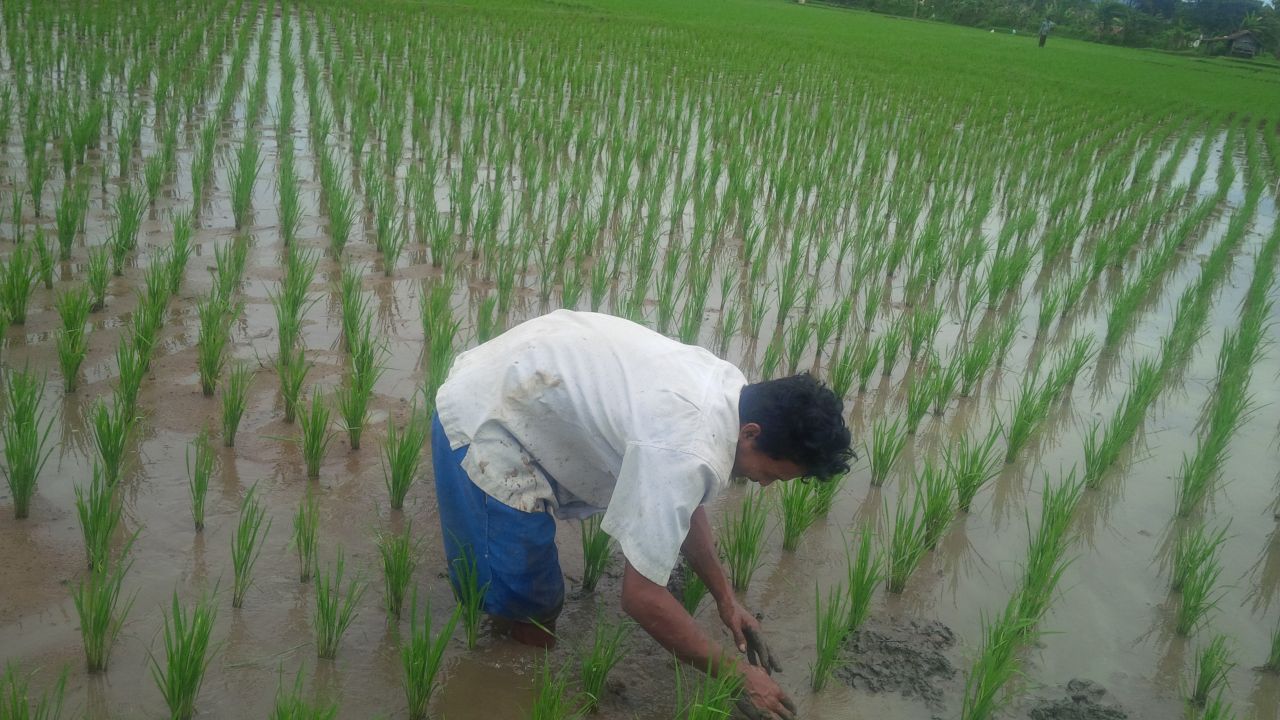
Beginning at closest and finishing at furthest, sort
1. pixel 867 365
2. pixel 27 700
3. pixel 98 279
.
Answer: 1. pixel 27 700
2. pixel 98 279
3. pixel 867 365

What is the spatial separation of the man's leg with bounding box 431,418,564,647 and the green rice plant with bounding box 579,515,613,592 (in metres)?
0.16

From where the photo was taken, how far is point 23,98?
593 cm

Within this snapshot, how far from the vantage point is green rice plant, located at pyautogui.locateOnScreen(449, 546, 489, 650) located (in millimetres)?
2129

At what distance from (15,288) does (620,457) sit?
226cm

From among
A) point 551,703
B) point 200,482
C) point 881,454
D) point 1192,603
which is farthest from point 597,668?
point 1192,603

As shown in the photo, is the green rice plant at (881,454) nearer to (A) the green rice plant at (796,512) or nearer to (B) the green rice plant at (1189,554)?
(A) the green rice plant at (796,512)

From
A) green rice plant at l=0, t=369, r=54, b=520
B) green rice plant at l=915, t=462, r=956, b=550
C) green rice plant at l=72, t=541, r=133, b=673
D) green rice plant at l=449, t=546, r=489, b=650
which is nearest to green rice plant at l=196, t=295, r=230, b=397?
green rice plant at l=0, t=369, r=54, b=520

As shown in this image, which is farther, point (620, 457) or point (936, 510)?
point (936, 510)

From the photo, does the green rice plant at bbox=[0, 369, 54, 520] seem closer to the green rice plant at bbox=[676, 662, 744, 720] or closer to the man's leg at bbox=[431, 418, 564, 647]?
the man's leg at bbox=[431, 418, 564, 647]

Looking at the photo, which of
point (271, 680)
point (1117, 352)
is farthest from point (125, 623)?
point (1117, 352)

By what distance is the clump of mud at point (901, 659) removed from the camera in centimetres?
229

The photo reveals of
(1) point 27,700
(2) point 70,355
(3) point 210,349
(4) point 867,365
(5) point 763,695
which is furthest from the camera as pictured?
(4) point 867,365

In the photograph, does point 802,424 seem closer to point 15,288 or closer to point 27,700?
point 27,700

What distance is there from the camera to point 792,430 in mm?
1830
